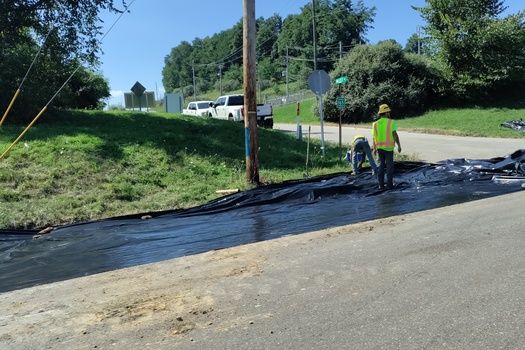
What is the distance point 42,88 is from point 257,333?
1506 cm

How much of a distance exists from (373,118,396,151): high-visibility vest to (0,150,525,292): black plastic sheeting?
95cm

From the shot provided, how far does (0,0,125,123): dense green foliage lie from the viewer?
15211mm

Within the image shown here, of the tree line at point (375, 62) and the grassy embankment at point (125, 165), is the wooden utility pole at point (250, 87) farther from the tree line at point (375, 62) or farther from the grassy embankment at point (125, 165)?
the tree line at point (375, 62)

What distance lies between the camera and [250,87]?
10.6 m

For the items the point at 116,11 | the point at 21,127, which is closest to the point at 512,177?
the point at 21,127

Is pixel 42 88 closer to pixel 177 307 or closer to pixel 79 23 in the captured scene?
pixel 79 23

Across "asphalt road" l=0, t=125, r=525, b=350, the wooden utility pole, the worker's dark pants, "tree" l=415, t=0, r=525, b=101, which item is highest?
"tree" l=415, t=0, r=525, b=101

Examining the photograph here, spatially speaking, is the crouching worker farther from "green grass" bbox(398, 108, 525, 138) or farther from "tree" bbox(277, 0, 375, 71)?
"tree" bbox(277, 0, 375, 71)

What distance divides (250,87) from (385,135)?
10.5 feet

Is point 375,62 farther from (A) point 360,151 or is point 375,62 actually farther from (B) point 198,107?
(A) point 360,151

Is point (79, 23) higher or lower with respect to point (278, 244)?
higher

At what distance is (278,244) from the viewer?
20.4ft

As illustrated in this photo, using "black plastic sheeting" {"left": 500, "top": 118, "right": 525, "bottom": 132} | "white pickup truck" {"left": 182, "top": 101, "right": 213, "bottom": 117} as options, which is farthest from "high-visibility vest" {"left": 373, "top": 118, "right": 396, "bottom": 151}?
"white pickup truck" {"left": 182, "top": 101, "right": 213, "bottom": 117}

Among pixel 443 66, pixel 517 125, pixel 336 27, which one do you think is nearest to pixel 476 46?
pixel 443 66
